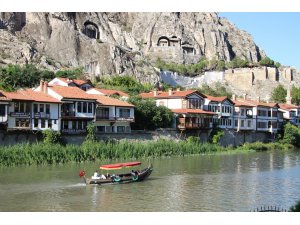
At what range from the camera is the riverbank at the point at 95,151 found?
1790 inches

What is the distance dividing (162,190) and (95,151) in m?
17.0

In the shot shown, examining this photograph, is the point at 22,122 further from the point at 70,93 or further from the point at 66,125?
the point at 70,93

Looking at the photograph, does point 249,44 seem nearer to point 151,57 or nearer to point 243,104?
point 151,57

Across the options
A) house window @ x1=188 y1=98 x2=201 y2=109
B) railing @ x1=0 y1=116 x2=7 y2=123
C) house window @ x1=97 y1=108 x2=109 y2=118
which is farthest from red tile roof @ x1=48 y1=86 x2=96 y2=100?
house window @ x1=188 y1=98 x2=201 y2=109

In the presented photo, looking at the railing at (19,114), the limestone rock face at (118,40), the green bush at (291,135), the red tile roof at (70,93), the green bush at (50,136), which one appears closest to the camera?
the railing at (19,114)

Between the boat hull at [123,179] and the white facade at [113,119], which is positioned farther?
the white facade at [113,119]

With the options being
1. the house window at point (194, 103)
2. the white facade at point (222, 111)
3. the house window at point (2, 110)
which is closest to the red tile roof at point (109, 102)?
the house window at point (194, 103)

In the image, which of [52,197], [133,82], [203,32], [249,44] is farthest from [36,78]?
[249,44]

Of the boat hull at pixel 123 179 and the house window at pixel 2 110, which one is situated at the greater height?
the house window at pixel 2 110

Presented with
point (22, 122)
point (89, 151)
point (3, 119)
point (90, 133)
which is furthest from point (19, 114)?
point (90, 133)

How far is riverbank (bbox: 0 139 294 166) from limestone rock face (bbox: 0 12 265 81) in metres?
45.8

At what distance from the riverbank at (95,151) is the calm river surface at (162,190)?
1.84 metres

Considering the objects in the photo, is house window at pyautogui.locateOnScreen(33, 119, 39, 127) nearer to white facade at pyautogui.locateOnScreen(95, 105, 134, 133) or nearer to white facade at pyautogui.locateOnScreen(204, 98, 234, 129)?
white facade at pyautogui.locateOnScreen(95, 105, 134, 133)

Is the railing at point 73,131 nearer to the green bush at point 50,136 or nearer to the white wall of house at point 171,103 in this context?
the green bush at point 50,136
